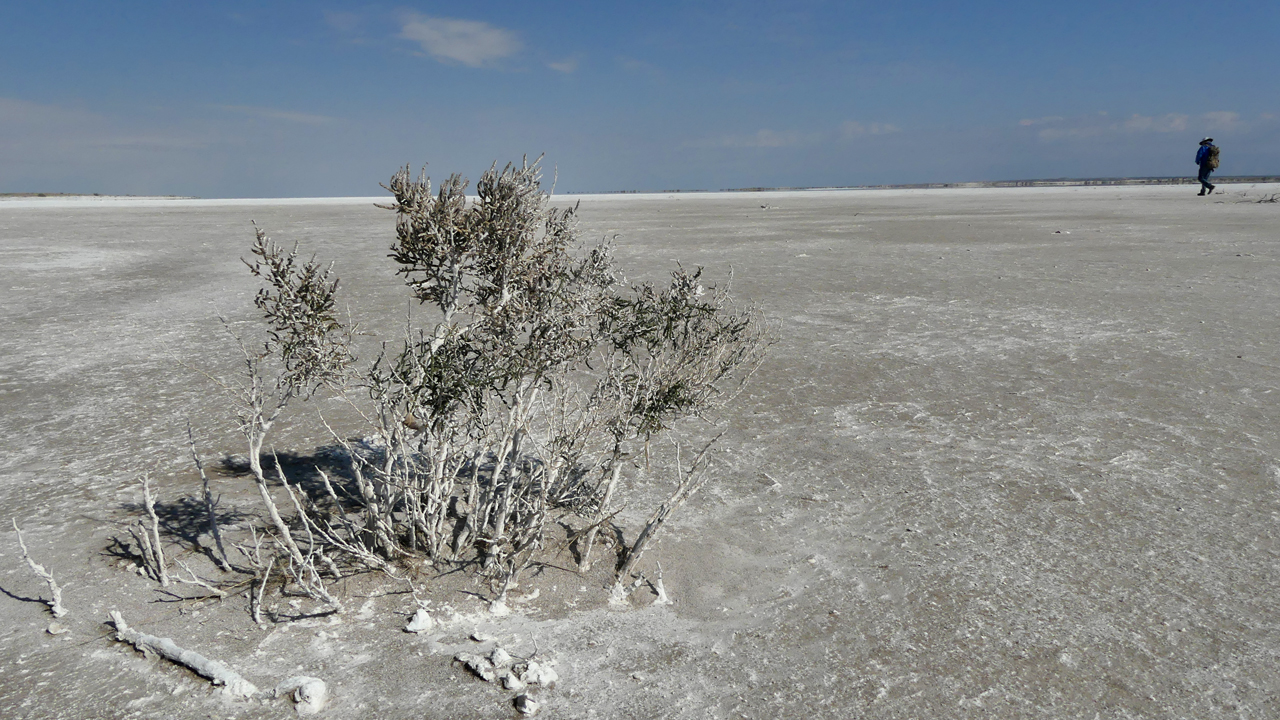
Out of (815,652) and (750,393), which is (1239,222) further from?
(815,652)

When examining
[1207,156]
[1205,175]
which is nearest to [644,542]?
[1207,156]

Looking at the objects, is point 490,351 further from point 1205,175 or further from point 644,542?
Result: point 1205,175

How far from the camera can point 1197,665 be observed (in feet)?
10.6

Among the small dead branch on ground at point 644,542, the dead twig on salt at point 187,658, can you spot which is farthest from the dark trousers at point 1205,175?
the dead twig on salt at point 187,658

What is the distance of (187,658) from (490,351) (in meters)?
1.76

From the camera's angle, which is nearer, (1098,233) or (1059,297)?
(1059,297)

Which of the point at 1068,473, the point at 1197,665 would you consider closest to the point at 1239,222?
the point at 1068,473

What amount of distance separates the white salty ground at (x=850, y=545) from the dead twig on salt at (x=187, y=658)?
2.2 inches

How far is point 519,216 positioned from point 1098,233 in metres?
21.0

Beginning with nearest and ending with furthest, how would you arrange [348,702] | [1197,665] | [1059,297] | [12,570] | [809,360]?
1. [348,702]
2. [1197,665]
3. [12,570]
4. [809,360]
5. [1059,297]

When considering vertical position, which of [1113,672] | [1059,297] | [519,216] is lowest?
[1113,672]

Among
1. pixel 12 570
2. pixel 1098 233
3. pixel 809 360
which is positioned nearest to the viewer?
pixel 12 570

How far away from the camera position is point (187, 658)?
314cm

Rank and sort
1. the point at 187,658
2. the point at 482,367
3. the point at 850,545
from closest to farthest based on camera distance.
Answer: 1. the point at 187,658
2. the point at 482,367
3. the point at 850,545
